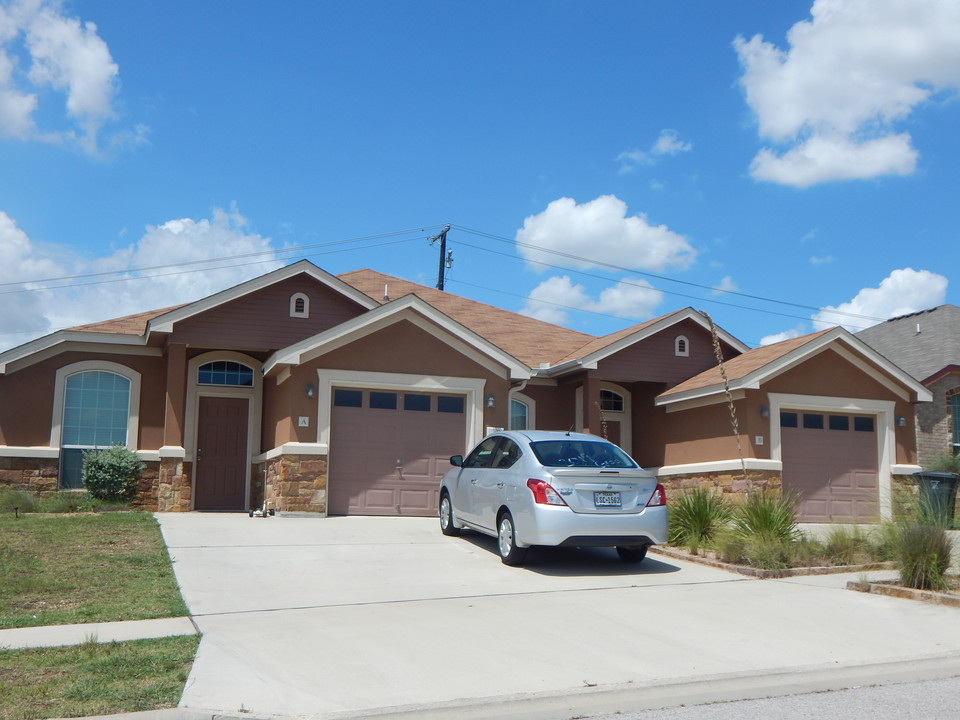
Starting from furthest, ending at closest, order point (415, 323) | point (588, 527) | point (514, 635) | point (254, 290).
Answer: point (254, 290)
point (415, 323)
point (588, 527)
point (514, 635)

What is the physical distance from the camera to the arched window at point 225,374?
19109 millimetres

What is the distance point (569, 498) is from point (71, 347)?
12263 millimetres

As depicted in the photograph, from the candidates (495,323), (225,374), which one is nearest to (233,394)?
(225,374)

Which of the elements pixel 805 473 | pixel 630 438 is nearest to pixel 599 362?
pixel 630 438

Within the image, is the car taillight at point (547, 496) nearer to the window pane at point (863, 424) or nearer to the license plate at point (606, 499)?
the license plate at point (606, 499)

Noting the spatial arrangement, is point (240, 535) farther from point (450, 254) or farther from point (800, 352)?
point (450, 254)

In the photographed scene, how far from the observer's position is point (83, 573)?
9.94 meters

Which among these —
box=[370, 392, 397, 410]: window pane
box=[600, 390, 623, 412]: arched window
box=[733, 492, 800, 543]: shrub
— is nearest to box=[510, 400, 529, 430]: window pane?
box=[600, 390, 623, 412]: arched window

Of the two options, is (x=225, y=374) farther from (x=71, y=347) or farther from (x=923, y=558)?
(x=923, y=558)

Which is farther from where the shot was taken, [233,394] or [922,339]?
[922,339]

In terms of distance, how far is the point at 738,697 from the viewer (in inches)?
249

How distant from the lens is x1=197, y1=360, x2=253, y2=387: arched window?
19.1m

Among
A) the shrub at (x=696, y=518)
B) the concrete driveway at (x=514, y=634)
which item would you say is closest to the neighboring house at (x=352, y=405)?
the shrub at (x=696, y=518)

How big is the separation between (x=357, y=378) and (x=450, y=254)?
24.4 meters
